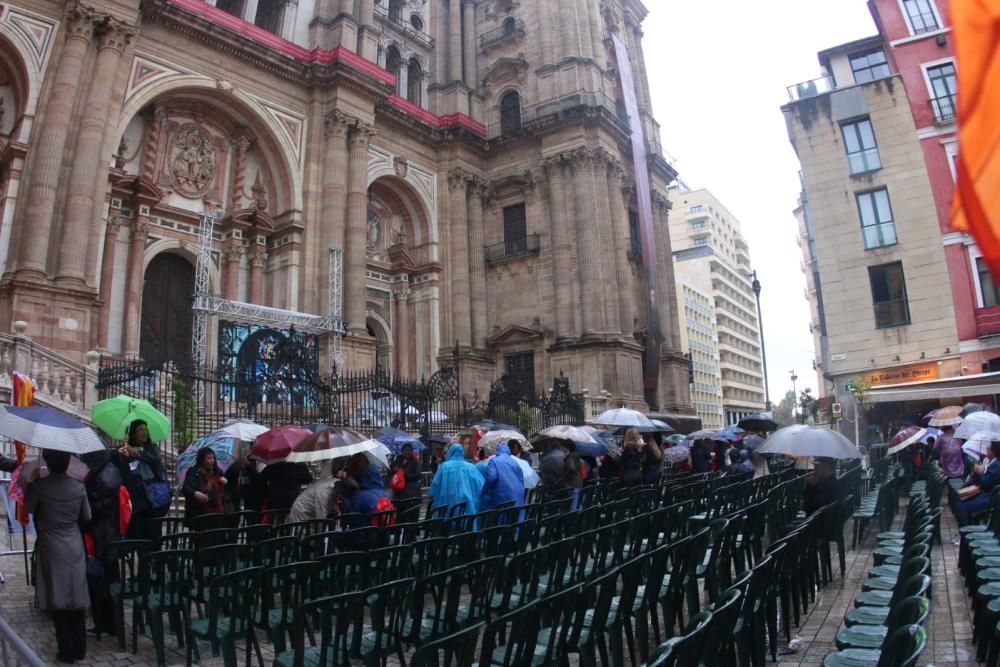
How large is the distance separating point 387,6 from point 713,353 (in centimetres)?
5994

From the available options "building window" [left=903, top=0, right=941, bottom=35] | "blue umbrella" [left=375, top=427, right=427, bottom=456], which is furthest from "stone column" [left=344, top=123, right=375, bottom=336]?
"building window" [left=903, top=0, right=941, bottom=35]

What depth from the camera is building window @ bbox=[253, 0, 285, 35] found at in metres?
25.4

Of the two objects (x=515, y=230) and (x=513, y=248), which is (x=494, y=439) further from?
(x=515, y=230)

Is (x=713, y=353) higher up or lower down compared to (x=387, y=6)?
lower down

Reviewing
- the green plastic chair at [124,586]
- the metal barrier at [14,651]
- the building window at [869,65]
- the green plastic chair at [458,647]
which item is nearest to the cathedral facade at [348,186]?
the building window at [869,65]

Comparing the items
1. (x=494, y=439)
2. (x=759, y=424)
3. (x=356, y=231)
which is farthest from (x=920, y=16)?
(x=494, y=439)

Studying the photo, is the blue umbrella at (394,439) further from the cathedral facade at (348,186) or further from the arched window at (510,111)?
the arched window at (510,111)

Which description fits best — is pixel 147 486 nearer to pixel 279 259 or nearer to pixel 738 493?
pixel 738 493

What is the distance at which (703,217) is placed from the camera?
8338 cm

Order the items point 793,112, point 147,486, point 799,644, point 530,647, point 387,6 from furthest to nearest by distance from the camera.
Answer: point 387,6 < point 793,112 < point 147,486 < point 799,644 < point 530,647

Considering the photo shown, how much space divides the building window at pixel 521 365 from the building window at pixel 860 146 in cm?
1437

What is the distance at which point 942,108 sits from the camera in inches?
939

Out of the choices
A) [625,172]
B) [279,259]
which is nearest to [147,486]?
[279,259]

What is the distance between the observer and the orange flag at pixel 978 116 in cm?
149
